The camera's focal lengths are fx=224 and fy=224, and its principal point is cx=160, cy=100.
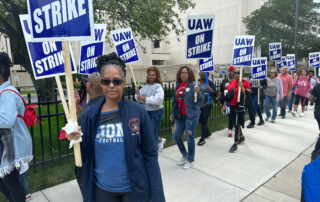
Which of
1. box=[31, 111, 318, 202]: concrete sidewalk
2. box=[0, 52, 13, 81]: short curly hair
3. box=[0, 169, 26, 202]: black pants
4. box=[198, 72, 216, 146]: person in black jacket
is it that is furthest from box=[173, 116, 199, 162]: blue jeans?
box=[0, 52, 13, 81]: short curly hair

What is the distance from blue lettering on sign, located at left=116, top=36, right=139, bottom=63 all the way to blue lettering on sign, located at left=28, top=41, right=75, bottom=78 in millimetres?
2064

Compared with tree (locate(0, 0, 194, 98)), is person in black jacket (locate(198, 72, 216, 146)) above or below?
below

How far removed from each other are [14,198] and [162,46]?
5657 centimetres

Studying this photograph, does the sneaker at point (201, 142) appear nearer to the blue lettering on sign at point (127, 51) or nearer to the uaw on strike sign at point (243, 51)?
the uaw on strike sign at point (243, 51)

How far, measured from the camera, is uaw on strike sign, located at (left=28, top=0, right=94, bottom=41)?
1.85 meters

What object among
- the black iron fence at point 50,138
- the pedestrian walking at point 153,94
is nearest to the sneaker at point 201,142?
the black iron fence at point 50,138

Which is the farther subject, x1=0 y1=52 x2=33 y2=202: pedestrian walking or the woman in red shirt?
the woman in red shirt

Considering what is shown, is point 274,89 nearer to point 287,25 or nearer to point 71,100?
point 71,100

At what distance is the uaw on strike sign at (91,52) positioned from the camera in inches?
156

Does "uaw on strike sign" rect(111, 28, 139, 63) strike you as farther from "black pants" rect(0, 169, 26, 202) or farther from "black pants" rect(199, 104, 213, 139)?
"black pants" rect(0, 169, 26, 202)

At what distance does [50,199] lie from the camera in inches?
129

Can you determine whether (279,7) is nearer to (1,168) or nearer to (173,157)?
(173,157)

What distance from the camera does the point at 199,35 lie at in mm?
4277

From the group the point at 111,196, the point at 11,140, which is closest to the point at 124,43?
the point at 11,140
